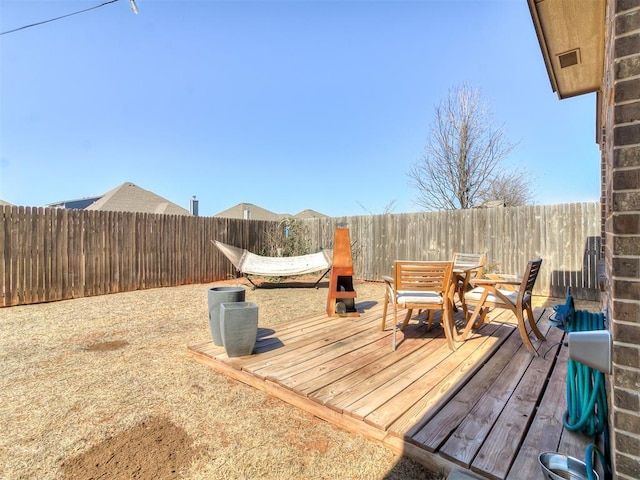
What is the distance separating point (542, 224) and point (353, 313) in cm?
449

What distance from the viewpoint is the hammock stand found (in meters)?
6.74

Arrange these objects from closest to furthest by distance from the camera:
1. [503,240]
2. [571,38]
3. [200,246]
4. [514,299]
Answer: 1. [571,38]
2. [514,299]
3. [503,240]
4. [200,246]

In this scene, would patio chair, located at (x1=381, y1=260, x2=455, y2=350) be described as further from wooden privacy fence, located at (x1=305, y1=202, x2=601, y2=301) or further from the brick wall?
wooden privacy fence, located at (x1=305, y1=202, x2=601, y2=301)

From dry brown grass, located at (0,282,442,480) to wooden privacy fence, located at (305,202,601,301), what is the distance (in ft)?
18.3

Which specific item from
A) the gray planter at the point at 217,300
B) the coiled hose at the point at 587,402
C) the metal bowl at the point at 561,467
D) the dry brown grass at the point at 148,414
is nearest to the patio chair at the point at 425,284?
the coiled hose at the point at 587,402

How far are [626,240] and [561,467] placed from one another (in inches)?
40.3

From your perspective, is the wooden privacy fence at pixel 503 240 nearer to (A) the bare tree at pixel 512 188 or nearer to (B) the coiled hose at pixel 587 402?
(B) the coiled hose at pixel 587 402

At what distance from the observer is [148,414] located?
195 cm

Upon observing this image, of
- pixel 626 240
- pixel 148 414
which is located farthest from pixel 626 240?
pixel 148 414

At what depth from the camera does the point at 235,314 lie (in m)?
2.60

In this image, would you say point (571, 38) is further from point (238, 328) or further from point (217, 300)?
point (217, 300)

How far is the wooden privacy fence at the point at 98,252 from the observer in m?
5.20

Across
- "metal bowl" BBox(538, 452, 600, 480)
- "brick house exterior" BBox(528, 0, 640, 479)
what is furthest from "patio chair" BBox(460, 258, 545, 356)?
"brick house exterior" BBox(528, 0, 640, 479)

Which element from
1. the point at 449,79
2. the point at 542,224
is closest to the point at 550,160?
the point at 449,79
